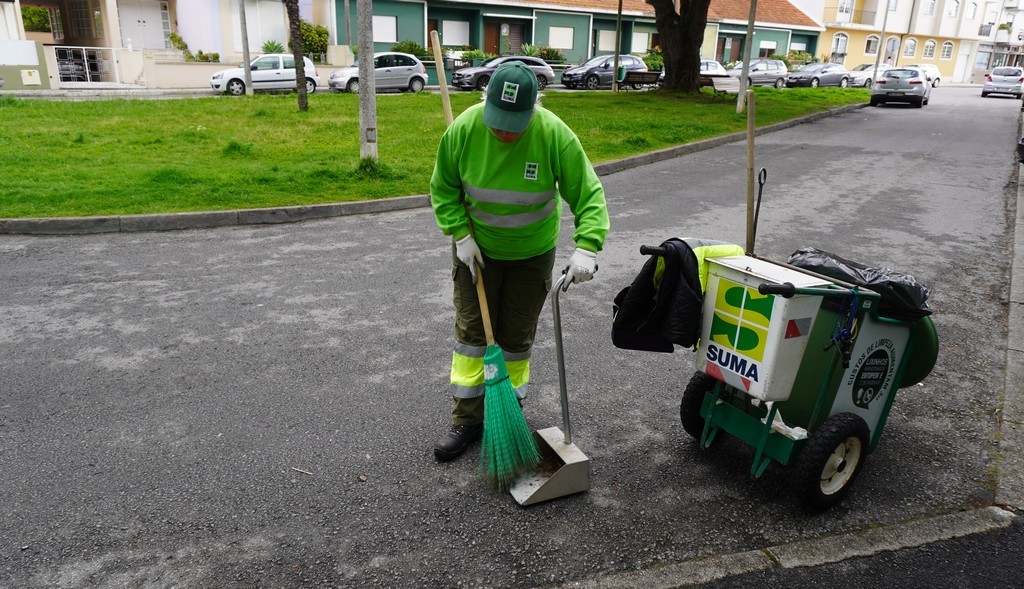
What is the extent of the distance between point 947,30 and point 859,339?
69621 mm

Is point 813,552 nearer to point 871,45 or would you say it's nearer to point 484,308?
point 484,308

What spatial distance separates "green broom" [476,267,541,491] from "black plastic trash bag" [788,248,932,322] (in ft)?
4.69

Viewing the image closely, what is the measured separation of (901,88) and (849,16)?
3393 cm

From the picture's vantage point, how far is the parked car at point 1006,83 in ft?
114

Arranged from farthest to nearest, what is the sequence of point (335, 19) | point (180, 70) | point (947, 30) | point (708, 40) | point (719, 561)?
1. point (947, 30)
2. point (708, 40)
3. point (335, 19)
4. point (180, 70)
5. point (719, 561)

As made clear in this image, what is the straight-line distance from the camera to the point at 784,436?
10.3 feet

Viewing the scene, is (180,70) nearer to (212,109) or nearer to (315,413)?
(212,109)

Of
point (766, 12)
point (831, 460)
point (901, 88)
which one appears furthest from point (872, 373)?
point (766, 12)

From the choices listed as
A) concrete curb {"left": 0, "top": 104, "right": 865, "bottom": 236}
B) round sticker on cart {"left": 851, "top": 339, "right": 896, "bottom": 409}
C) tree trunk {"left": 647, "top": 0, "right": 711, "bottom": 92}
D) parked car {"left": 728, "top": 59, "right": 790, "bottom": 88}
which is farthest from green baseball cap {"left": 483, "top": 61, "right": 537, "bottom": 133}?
parked car {"left": 728, "top": 59, "right": 790, "bottom": 88}

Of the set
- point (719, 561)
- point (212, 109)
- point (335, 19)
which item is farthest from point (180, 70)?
point (719, 561)

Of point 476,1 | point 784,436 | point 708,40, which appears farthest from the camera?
point 708,40

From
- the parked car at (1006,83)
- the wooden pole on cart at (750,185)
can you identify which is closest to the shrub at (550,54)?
the parked car at (1006,83)

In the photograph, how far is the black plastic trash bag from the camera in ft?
10.00

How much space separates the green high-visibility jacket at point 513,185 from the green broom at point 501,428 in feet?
0.75
